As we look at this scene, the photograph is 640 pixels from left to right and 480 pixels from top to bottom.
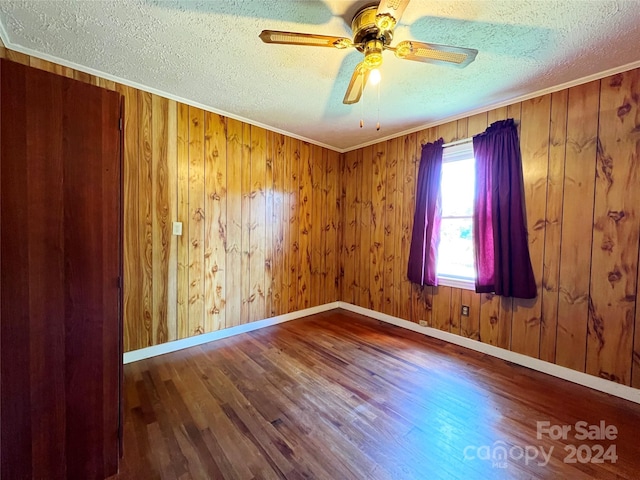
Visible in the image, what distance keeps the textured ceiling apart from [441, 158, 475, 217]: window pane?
1.97 feet

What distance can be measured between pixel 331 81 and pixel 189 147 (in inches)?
62.8

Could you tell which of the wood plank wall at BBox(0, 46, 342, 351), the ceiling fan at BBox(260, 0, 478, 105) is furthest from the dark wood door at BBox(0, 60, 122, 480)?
the wood plank wall at BBox(0, 46, 342, 351)

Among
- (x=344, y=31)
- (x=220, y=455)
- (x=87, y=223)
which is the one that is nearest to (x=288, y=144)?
(x=344, y=31)

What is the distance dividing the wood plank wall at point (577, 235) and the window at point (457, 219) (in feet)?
0.55

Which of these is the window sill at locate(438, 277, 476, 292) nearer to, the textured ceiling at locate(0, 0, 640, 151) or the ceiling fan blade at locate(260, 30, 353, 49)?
the textured ceiling at locate(0, 0, 640, 151)

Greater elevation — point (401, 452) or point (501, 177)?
point (501, 177)

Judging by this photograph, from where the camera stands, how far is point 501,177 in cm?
240

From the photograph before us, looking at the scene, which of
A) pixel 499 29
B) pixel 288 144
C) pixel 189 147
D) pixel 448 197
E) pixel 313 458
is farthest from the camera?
pixel 288 144

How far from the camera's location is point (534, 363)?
228 centimetres

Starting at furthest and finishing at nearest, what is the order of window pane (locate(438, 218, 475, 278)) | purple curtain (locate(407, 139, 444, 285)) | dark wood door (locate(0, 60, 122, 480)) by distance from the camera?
purple curtain (locate(407, 139, 444, 285)) < window pane (locate(438, 218, 475, 278)) < dark wood door (locate(0, 60, 122, 480))

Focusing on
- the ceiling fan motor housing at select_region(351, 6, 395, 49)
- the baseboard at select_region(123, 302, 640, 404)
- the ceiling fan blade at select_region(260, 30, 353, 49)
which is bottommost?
the baseboard at select_region(123, 302, 640, 404)

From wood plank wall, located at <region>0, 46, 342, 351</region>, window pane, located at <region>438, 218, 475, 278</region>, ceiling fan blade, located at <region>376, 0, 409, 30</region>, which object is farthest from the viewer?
window pane, located at <region>438, 218, 475, 278</region>

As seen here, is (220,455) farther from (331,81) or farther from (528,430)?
(331,81)

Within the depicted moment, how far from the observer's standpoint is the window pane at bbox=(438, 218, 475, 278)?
2.79 m
